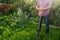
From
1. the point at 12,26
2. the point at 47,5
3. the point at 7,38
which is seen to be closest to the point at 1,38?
the point at 7,38

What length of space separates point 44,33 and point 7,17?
6.95 ft

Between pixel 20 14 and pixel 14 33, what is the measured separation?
1.60 meters

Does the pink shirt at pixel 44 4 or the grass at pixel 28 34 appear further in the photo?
the grass at pixel 28 34

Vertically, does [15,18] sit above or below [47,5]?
below

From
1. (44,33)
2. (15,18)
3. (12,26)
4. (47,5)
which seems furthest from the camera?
(15,18)

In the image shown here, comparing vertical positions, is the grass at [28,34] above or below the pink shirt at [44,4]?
below

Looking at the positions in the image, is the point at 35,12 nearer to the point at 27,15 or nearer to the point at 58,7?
the point at 27,15

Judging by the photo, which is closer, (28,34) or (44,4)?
(44,4)

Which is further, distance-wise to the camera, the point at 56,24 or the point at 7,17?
the point at 7,17

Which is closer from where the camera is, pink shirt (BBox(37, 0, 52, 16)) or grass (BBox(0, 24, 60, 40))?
pink shirt (BBox(37, 0, 52, 16))

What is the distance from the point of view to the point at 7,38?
323 inches

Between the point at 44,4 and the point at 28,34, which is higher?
the point at 44,4

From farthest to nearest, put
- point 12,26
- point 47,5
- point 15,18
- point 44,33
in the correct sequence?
point 15,18
point 12,26
point 44,33
point 47,5

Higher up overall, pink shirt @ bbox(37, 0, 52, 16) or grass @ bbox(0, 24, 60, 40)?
pink shirt @ bbox(37, 0, 52, 16)
